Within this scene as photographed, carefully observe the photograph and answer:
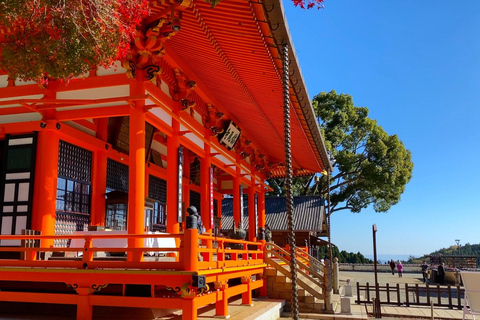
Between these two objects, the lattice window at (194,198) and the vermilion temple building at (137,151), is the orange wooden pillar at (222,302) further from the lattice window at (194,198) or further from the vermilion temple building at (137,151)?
the lattice window at (194,198)

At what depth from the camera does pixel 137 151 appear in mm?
7633

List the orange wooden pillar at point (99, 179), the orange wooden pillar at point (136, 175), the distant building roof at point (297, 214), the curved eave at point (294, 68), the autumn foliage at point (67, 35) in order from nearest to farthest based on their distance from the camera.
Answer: the curved eave at point (294, 68)
the autumn foliage at point (67, 35)
the orange wooden pillar at point (136, 175)
the orange wooden pillar at point (99, 179)
the distant building roof at point (297, 214)

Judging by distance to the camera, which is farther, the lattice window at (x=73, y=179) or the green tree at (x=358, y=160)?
the green tree at (x=358, y=160)

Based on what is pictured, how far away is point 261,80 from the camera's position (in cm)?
884

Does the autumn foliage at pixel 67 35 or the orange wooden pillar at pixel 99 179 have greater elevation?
the autumn foliage at pixel 67 35

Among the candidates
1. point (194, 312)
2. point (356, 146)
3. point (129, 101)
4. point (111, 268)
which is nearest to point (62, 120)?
point (129, 101)

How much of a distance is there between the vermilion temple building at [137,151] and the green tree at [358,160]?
20.0m

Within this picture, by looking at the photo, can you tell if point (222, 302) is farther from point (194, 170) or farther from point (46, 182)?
point (194, 170)

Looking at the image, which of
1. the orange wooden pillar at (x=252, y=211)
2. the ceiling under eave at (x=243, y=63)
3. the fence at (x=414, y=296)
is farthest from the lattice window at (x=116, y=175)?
the fence at (x=414, y=296)

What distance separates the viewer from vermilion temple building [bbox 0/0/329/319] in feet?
22.4

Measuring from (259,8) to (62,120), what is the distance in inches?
197

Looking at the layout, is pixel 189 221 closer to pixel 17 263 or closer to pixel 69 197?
pixel 17 263

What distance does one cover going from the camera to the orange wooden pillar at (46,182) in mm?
8430

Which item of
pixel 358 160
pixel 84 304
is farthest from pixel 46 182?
pixel 358 160
